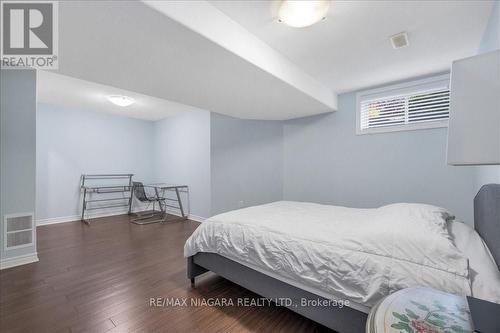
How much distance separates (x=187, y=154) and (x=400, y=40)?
4.18 m

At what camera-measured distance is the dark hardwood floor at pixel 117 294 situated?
5.25ft

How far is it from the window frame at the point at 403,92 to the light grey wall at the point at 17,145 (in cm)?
421

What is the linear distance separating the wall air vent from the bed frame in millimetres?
2172

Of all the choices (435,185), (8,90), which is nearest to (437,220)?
(435,185)

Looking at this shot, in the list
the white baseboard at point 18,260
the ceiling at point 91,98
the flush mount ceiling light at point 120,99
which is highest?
the ceiling at point 91,98

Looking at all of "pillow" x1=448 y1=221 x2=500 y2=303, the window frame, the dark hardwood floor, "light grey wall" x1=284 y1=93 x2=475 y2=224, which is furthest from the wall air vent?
the window frame

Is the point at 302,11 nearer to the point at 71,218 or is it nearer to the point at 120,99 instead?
the point at 120,99

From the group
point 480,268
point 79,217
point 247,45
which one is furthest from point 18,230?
point 480,268

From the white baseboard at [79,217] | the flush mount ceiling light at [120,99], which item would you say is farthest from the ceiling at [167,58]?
the white baseboard at [79,217]

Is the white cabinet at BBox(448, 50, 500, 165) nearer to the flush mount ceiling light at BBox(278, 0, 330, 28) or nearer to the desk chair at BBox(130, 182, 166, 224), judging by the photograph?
the flush mount ceiling light at BBox(278, 0, 330, 28)

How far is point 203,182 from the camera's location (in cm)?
457

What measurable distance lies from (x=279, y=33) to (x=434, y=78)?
2124 millimetres

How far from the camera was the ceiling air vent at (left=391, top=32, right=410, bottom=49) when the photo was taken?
1.85 metres

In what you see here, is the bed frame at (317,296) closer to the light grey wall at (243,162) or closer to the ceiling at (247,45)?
the ceiling at (247,45)
